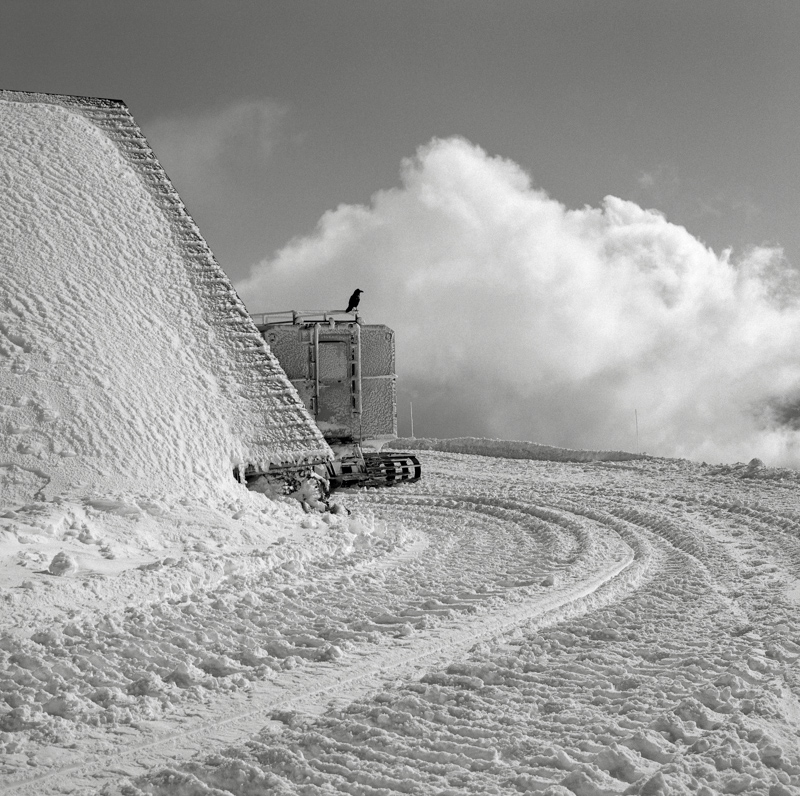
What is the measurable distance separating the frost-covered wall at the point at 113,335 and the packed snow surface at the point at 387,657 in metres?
0.87

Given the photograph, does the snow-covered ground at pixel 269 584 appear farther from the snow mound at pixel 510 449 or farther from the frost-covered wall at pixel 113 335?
the snow mound at pixel 510 449

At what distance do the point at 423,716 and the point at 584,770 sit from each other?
0.90m

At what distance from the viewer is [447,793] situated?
131 inches

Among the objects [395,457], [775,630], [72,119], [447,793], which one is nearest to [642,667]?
[775,630]

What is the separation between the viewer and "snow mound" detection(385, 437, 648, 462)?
20.7 meters

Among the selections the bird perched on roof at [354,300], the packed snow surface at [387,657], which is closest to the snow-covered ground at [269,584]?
the packed snow surface at [387,657]

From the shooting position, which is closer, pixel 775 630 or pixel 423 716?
pixel 423 716

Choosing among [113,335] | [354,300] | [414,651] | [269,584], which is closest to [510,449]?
[354,300]

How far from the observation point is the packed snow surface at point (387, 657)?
11.6 ft

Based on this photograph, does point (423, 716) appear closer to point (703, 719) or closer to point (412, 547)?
point (703, 719)

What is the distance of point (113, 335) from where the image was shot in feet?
34.6

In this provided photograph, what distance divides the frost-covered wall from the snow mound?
1091 cm

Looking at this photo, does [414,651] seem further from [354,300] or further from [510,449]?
[510,449]

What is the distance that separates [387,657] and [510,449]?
18.2m
